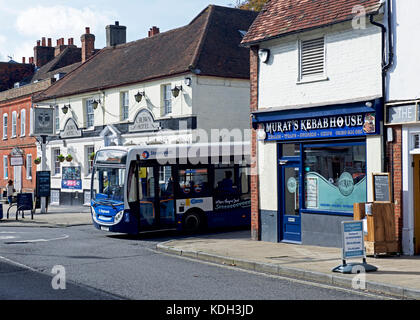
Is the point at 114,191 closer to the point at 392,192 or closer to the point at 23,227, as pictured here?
the point at 23,227

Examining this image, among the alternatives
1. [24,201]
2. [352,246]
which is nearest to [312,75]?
[352,246]

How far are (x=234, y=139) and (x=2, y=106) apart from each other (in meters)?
24.7

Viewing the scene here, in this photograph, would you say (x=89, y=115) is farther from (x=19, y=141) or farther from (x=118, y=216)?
(x=118, y=216)

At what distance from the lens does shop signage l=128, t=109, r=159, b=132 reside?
92.9 ft

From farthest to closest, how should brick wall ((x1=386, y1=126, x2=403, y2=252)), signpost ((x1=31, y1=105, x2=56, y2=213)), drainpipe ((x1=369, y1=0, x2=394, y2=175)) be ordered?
signpost ((x1=31, y1=105, x2=56, y2=213)), drainpipe ((x1=369, y1=0, x2=394, y2=175)), brick wall ((x1=386, y1=126, x2=403, y2=252))

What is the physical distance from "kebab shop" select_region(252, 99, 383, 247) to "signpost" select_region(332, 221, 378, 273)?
290 cm

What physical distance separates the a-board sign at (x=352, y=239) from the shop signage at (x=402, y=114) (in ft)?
10.4

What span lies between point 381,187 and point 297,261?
2667 millimetres

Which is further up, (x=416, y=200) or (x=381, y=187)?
(x=381, y=187)

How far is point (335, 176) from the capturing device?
1539cm

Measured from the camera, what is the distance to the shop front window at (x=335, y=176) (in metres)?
14.7

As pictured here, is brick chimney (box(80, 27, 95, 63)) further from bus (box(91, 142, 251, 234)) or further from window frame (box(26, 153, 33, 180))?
bus (box(91, 142, 251, 234))

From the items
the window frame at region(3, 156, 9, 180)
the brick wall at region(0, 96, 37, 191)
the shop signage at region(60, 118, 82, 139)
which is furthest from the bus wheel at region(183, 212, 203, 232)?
the window frame at region(3, 156, 9, 180)
